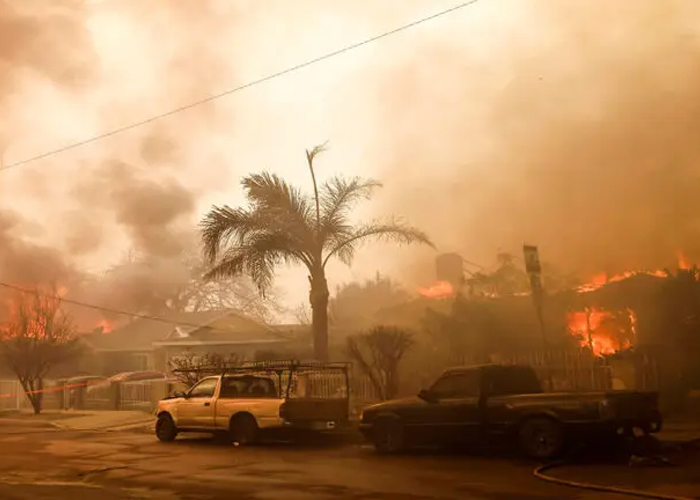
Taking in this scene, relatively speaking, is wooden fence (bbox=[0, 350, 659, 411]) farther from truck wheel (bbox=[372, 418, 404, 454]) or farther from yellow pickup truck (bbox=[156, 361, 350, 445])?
truck wheel (bbox=[372, 418, 404, 454])

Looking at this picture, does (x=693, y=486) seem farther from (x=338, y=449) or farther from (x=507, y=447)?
(x=338, y=449)

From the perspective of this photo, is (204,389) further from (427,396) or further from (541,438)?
(541,438)

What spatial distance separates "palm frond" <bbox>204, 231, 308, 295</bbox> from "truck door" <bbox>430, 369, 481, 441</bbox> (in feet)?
25.7

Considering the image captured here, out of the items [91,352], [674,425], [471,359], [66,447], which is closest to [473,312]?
[471,359]

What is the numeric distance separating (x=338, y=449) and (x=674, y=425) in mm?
6106

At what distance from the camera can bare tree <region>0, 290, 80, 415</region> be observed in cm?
2611

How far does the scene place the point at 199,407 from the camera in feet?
49.0

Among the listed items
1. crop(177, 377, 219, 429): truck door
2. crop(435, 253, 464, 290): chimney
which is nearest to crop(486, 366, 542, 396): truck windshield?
crop(177, 377, 219, 429): truck door

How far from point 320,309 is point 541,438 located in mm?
9496

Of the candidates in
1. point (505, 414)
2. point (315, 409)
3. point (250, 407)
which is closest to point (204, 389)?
point (250, 407)

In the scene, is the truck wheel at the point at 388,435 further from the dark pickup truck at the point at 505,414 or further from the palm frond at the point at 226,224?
the palm frond at the point at 226,224

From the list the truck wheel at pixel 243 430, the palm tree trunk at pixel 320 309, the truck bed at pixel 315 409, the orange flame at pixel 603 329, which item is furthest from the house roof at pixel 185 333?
the truck bed at pixel 315 409

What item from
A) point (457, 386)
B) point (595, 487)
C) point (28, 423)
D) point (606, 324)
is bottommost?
point (595, 487)

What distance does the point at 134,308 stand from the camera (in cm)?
5659
